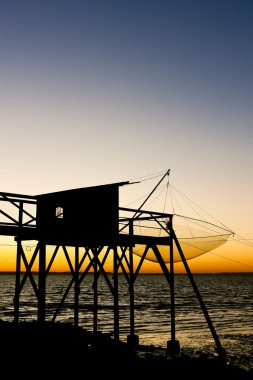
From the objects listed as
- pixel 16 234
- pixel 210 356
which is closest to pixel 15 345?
pixel 16 234

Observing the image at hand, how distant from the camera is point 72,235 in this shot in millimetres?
18875

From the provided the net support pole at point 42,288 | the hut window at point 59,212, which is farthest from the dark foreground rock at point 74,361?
the hut window at point 59,212

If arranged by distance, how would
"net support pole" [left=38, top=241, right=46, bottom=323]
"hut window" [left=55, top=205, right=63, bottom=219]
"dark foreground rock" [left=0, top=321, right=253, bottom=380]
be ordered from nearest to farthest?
"dark foreground rock" [left=0, top=321, right=253, bottom=380] → "net support pole" [left=38, top=241, right=46, bottom=323] → "hut window" [left=55, top=205, right=63, bottom=219]

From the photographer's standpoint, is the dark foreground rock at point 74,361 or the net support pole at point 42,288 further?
the net support pole at point 42,288

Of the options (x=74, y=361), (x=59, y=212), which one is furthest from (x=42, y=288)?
(x=59, y=212)

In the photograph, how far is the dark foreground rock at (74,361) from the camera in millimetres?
14469

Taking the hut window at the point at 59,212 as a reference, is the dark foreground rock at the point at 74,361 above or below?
below

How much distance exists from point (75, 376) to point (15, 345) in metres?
2.65

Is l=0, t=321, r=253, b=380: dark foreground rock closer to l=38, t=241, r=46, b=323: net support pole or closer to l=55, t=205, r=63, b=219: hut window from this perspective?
l=38, t=241, r=46, b=323: net support pole

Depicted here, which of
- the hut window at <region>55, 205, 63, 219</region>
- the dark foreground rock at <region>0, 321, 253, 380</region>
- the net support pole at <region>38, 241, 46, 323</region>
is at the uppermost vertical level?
the hut window at <region>55, 205, 63, 219</region>

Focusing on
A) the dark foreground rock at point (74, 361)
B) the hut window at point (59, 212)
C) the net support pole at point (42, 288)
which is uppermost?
the hut window at point (59, 212)

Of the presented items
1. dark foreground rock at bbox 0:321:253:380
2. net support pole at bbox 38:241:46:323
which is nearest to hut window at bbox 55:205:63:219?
net support pole at bbox 38:241:46:323

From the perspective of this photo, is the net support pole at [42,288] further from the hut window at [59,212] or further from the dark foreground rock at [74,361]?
the hut window at [59,212]

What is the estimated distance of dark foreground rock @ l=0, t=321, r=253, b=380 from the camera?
14469 mm
